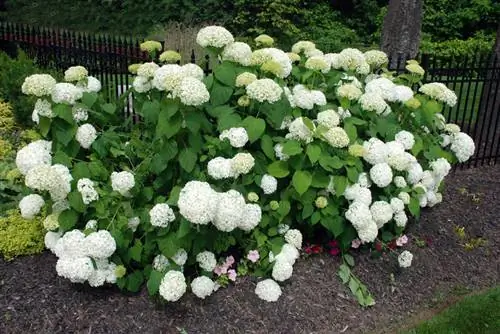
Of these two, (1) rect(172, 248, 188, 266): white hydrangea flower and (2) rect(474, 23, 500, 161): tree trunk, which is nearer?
(1) rect(172, 248, 188, 266): white hydrangea flower

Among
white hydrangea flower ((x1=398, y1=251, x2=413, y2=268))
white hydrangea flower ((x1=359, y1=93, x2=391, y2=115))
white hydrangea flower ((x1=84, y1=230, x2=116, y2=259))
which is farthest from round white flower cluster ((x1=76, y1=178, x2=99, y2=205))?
white hydrangea flower ((x1=398, y1=251, x2=413, y2=268))

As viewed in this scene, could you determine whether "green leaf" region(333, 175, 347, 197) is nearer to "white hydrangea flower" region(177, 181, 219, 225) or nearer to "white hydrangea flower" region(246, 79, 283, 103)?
"white hydrangea flower" region(246, 79, 283, 103)

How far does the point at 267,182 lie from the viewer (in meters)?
3.95

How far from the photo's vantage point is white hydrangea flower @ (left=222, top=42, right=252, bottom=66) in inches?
159

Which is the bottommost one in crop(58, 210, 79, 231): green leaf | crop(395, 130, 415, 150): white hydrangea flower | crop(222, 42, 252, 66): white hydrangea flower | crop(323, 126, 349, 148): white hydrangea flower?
crop(58, 210, 79, 231): green leaf

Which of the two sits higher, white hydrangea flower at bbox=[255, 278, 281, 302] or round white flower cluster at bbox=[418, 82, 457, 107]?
round white flower cluster at bbox=[418, 82, 457, 107]

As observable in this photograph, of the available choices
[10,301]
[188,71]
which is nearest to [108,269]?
[10,301]

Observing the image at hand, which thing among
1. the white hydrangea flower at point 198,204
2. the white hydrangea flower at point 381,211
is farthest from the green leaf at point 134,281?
the white hydrangea flower at point 381,211

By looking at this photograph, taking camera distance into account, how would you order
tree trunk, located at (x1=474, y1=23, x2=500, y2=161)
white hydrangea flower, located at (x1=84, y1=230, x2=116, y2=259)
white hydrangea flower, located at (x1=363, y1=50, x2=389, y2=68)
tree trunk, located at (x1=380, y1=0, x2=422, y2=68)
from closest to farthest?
white hydrangea flower, located at (x1=84, y1=230, x2=116, y2=259) < white hydrangea flower, located at (x1=363, y1=50, x2=389, y2=68) < tree trunk, located at (x1=474, y1=23, x2=500, y2=161) < tree trunk, located at (x1=380, y1=0, x2=422, y2=68)

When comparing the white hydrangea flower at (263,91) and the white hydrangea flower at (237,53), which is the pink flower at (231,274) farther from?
the white hydrangea flower at (237,53)

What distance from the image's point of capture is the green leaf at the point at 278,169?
158 inches

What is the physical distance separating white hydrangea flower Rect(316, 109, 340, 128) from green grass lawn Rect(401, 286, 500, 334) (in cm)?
158

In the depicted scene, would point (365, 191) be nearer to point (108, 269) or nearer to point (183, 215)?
point (183, 215)

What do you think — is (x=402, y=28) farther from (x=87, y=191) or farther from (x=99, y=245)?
(x=99, y=245)
